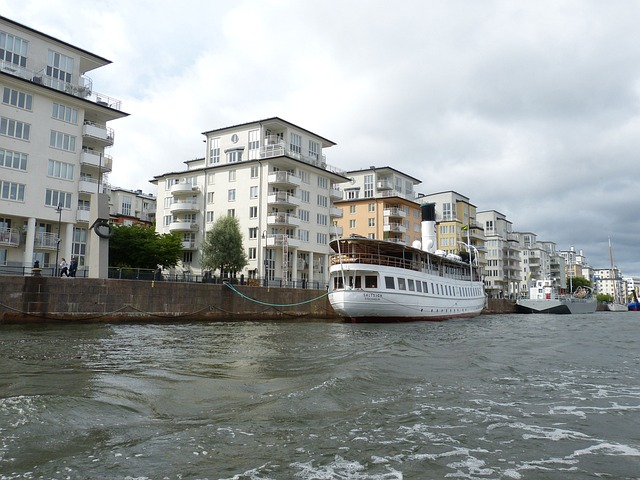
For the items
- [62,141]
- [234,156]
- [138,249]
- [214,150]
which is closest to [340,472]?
[62,141]

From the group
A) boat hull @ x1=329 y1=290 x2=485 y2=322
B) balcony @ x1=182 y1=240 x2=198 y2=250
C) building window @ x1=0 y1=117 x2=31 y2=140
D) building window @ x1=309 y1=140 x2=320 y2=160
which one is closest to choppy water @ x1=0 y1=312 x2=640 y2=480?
boat hull @ x1=329 y1=290 x2=485 y2=322

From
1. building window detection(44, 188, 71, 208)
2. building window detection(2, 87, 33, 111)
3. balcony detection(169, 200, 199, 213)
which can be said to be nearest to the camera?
building window detection(2, 87, 33, 111)

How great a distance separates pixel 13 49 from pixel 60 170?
33.2 ft

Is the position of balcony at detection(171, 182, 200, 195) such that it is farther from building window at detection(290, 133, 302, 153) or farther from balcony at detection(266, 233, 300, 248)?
balcony at detection(266, 233, 300, 248)

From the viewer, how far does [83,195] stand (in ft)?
144

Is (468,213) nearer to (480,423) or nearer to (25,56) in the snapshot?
(25,56)

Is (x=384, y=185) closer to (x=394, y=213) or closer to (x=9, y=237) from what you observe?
(x=394, y=213)

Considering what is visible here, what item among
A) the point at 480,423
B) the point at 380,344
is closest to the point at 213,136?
the point at 380,344

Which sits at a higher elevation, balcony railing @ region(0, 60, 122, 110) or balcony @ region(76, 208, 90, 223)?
balcony railing @ region(0, 60, 122, 110)

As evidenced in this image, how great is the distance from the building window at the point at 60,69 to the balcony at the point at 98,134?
3671 millimetres

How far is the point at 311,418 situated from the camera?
7.86 m

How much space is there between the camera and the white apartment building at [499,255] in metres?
119

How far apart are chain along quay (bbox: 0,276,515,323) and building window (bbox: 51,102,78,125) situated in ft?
59.1

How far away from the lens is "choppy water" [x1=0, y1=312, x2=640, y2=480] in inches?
229
